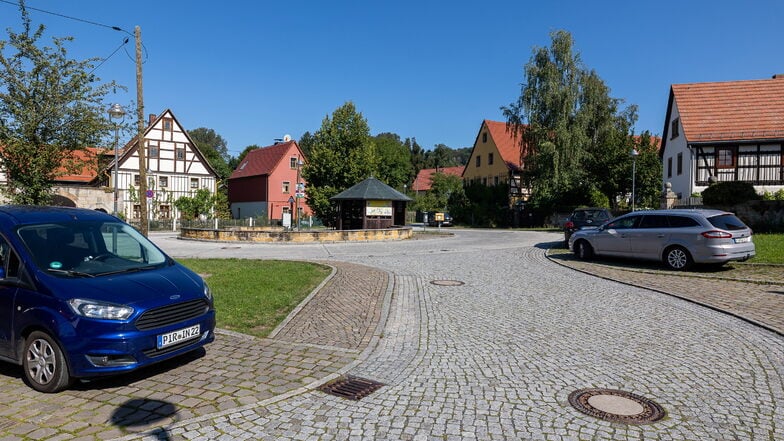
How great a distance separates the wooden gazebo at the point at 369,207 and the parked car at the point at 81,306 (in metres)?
23.5

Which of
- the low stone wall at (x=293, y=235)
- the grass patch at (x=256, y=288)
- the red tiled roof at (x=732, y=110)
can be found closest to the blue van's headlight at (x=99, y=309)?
the grass patch at (x=256, y=288)

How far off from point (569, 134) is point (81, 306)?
40.4 meters

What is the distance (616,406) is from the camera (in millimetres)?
4453

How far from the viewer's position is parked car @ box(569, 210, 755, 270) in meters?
12.5

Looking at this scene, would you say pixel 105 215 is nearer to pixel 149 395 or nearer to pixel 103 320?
pixel 103 320

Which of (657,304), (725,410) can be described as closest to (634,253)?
(657,304)

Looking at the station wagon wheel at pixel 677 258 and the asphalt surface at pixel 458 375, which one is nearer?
the asphalt surface at pixel 458 375

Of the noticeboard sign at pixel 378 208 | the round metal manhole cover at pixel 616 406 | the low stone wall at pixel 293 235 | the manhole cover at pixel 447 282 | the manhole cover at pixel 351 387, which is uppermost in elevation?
the noticeboard sign at pixel 378 208

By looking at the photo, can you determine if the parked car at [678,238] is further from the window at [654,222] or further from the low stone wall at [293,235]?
the low stone wall at [293,235]

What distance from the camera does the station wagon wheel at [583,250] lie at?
16.3m

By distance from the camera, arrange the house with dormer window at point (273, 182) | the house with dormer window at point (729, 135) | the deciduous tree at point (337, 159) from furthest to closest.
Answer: the house with dormer window at point (273, 182), the deciduous tree at point (337, 159), the house with dormer window at point (729, 135)

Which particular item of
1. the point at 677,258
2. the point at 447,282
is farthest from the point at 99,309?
the point at 677,258

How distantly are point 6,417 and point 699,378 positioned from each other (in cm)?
650

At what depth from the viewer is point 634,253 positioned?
1460 cm
